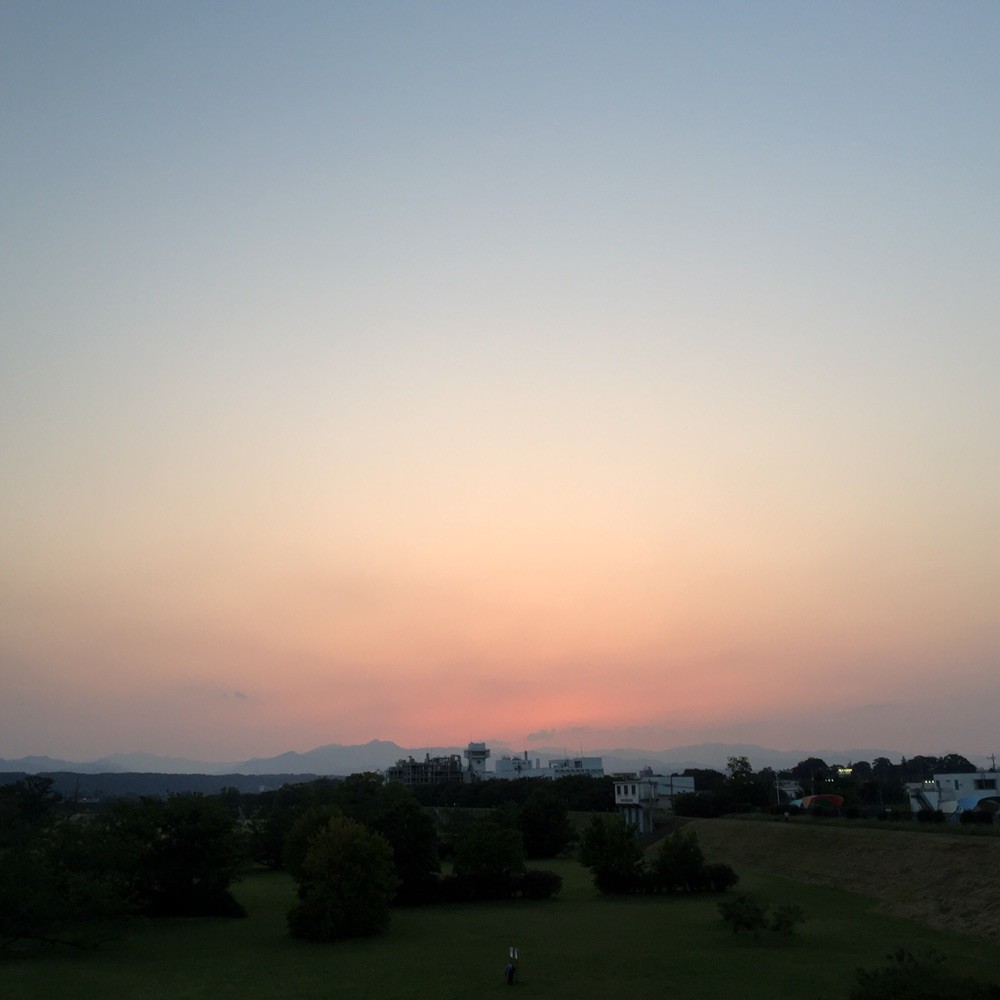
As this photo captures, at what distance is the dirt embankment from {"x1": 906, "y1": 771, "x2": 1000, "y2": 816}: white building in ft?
49.4

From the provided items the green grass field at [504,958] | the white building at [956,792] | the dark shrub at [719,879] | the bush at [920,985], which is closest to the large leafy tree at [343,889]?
the green grass field at [504,958]

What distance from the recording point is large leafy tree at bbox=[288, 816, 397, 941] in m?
41.9

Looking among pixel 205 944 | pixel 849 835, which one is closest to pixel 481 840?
pixel 205 944

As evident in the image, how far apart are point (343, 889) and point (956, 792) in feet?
209

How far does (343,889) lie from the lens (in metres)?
42.6

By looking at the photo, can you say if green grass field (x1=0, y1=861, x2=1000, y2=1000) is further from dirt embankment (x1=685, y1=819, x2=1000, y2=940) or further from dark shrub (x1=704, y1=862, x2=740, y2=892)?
dark shrub (x1=704, y1=862, x2=740, y2=892)

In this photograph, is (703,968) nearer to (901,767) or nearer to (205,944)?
(205,944)

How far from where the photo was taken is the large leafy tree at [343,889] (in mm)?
41938

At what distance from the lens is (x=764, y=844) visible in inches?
2606

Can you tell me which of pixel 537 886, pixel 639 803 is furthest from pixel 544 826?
pixel 537 886

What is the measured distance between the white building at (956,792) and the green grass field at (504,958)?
3129 centimetres

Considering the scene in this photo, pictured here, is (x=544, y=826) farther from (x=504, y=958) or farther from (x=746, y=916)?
(x=504, y=958)

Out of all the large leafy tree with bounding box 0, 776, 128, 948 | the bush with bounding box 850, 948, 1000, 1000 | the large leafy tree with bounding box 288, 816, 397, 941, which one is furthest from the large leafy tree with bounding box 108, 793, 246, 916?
the bush with bounding box 850, 948, 1000, 1000

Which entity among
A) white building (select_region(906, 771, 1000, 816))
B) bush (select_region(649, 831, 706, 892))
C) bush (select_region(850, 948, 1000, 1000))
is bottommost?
bush (select_region(649, 831, 706, 892))
